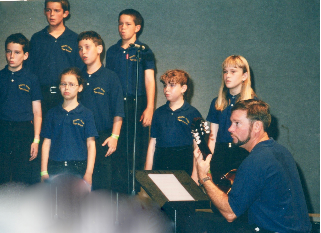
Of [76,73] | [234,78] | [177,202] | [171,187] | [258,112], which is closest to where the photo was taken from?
[177,202]

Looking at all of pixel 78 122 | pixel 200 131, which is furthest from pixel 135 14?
pixel 200 131

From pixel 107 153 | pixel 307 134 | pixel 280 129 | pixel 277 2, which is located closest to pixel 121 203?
pixel 107 153

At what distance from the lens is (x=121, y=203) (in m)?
3.22

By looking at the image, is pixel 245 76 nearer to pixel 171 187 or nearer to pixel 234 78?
pixel 234 78

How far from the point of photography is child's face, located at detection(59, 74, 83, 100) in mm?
3314

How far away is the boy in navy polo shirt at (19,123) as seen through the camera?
3277 millimetres

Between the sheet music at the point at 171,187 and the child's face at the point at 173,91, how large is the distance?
125cm

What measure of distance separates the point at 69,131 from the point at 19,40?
1.04 metres

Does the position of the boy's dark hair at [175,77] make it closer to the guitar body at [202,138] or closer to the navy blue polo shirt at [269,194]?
the guitar body at [202,138]

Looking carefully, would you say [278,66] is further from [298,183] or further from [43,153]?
[43,153]

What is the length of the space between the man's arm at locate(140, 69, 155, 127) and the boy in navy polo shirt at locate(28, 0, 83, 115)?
2.18 ft

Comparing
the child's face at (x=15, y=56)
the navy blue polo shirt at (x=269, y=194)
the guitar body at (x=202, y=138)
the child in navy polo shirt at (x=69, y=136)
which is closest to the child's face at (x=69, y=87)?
the child in navy polo shirt at (x=69, y=136)

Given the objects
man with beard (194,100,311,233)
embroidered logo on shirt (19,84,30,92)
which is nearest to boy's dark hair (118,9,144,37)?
embroidered logo on shirt (19,84,30,92)

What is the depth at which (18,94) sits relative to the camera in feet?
11.0
